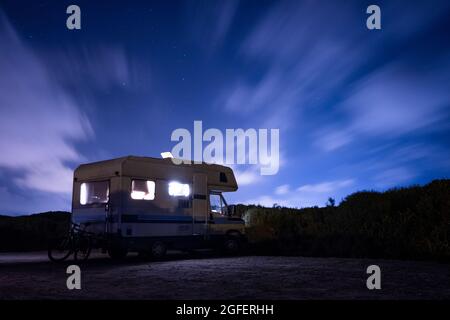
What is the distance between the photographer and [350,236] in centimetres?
1702

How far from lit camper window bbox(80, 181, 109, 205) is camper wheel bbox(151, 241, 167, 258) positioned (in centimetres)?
201

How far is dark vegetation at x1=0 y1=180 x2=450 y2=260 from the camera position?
49.2 feet

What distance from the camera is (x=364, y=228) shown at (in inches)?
663

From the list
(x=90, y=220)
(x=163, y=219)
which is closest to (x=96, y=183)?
(x=90, y=220)

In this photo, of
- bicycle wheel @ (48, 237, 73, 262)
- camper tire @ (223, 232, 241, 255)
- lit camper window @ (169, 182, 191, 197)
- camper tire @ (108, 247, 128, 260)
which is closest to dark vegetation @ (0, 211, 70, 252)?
bicycle wheel @ (48, 237, 73, 262)

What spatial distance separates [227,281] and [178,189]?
648 cm

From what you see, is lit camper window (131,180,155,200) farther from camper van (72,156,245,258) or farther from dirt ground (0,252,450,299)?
dirt ground (0,252,450,299)

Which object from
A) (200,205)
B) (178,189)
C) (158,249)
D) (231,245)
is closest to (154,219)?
(158,249)

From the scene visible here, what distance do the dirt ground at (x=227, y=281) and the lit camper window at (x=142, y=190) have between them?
7.53ft

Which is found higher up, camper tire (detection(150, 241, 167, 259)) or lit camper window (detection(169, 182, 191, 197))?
lit camper window (detection(169, 182, 191, 197))

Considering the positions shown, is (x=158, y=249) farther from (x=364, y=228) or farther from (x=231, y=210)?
(x=364, y=228)

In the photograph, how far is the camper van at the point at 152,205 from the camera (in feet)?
47.1

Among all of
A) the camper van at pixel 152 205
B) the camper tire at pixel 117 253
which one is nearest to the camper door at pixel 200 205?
the camper van at pixel 152 205
